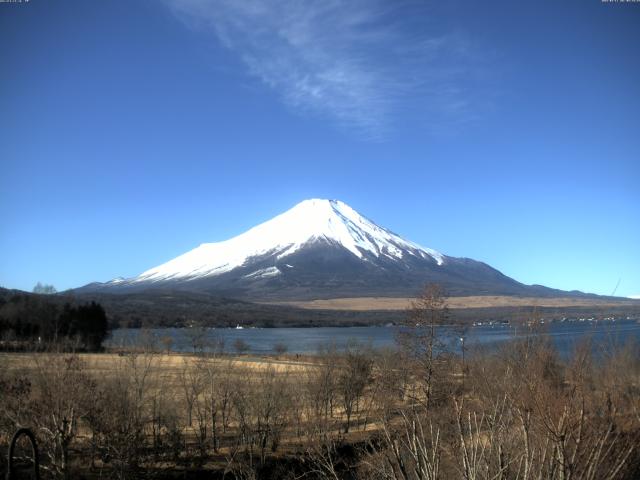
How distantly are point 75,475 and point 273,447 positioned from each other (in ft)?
27.9

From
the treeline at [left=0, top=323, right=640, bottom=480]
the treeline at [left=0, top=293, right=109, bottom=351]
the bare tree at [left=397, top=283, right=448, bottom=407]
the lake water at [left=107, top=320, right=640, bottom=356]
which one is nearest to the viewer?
the treeline at [left=0, top=323, right=640, bottom=480]

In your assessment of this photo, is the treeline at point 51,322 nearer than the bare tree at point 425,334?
No

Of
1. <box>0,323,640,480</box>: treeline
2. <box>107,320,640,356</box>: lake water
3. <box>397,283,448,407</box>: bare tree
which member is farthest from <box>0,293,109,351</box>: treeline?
<box>397,283,448,407</box>: bare tree

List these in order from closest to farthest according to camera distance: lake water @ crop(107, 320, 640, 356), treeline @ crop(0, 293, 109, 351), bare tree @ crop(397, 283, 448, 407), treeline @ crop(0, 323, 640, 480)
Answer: treeline @ crop(0, 323, 640, 480) → lake water @ crop(107, 320, 640, 356) → bare tree @ crop(397, 283, 448, 407) → treeline @ crop(0, 293, 109, 351)

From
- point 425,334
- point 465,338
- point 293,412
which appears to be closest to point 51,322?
point 293,412

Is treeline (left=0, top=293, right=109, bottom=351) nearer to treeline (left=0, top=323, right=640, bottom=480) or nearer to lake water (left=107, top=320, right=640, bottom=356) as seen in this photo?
lake water (left=107, top=320, right=640, bottom=356)

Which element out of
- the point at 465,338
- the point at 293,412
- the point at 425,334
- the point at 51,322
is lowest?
the point at 293,412

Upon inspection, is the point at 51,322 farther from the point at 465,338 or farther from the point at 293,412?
the point at 465,338

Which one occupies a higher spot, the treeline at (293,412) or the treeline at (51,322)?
the treeline at (51,322)

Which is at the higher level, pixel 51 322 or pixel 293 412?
pixel 51 322

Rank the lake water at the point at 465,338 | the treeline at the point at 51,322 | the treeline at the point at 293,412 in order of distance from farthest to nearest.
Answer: the treeline at the point at 51,322, the lake water at the point at 465,338, the treeline at the point at 293,412

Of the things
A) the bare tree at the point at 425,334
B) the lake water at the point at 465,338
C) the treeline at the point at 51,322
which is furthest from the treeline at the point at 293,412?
the treeline at the point at 51,322

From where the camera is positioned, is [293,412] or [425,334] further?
[425,334]

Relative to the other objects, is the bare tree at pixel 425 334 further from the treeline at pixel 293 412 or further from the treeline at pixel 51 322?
the treeline at pixel 51 322
